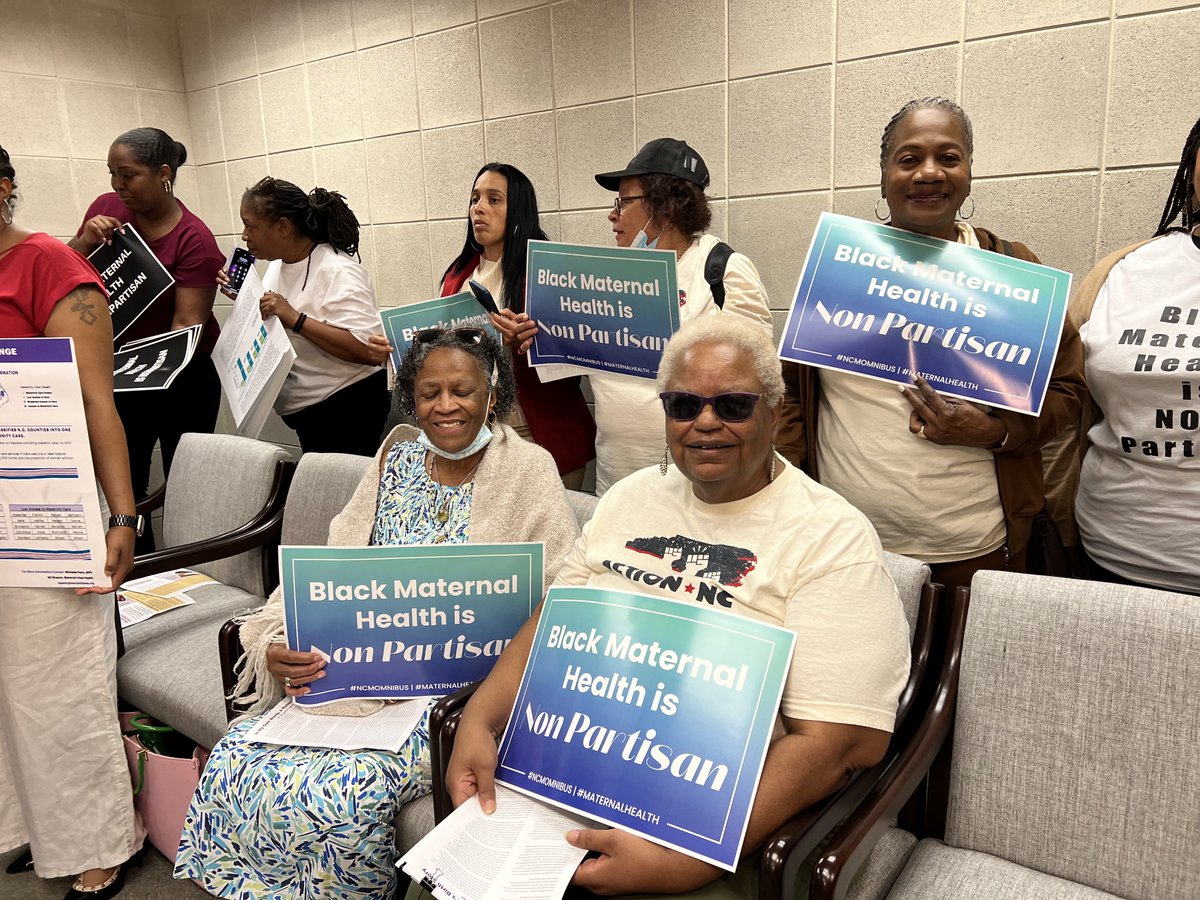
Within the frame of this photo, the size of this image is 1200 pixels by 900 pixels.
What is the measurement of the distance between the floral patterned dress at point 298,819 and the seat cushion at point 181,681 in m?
0.40

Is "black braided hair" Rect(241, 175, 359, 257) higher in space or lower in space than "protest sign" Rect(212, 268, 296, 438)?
higher

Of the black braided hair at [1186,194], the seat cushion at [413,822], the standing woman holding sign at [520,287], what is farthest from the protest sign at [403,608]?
the black braided hair at [1186,194]

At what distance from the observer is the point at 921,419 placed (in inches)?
71.3

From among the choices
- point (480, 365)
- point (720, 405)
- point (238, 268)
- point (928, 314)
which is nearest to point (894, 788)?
point (720, 405)

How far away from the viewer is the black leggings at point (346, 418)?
3.38 m

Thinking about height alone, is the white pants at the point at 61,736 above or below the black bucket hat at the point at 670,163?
below

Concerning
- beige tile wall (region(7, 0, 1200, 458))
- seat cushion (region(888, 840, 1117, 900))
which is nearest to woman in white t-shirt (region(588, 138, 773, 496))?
beige tile wall (region(7, 0, 1200, 458))

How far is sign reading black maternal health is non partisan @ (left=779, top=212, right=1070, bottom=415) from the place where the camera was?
5.65 feet

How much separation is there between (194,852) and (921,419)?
70.5 inches

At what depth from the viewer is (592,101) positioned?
3.39 m

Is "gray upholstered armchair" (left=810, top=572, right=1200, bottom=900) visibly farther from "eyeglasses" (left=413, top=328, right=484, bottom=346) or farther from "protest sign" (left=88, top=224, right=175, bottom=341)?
"protest sign" (left=88, top=224, right=175, bottom=341)

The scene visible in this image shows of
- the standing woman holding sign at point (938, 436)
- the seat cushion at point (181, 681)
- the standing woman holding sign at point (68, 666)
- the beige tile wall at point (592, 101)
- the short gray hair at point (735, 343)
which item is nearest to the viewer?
the short gray hair at point (735, 343)

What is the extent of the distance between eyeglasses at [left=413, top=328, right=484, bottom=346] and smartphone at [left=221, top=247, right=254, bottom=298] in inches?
60.9

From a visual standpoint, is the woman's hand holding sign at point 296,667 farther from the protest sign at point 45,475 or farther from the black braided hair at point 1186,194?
the black braided hair at point 1186,194
